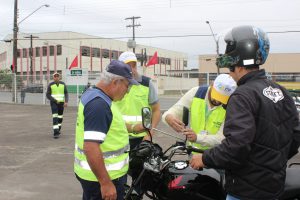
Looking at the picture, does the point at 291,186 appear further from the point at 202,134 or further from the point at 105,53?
the point at 105,53

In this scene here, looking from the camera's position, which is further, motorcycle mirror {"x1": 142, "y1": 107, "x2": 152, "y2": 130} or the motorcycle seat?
motorcycle mirror {"x1": 142, "y1": 107, "x2": 152, "y2": 130}

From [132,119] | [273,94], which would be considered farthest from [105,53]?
[273,94]

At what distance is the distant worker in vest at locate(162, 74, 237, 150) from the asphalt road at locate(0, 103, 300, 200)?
2746 mm

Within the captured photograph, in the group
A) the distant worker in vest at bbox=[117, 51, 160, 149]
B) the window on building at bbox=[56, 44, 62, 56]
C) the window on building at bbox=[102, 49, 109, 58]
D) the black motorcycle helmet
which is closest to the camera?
the black motorcycle helmet

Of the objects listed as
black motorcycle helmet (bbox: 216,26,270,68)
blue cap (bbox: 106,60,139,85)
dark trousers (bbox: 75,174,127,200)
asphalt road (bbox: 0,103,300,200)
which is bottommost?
asphalt road (bbox: 0,103,300,200)

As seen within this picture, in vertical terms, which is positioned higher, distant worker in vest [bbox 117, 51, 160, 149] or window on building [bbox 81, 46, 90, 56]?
window on building [bbox 81, 46, 90, 56]

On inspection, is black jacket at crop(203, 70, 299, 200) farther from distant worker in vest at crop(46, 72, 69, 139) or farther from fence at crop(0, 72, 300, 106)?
fence at crop(0, 72, 300, 106)

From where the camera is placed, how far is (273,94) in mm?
2410

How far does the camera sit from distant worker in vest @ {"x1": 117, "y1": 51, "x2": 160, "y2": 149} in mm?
4840

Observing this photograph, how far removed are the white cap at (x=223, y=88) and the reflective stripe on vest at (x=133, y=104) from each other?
4.56 ft

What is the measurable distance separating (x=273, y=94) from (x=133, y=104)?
8.84 feet

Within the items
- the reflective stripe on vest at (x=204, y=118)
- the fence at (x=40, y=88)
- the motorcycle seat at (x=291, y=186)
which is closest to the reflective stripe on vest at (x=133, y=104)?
the reflective stripe on vest at (x=204, y=118)

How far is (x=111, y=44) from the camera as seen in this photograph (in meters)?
72.9

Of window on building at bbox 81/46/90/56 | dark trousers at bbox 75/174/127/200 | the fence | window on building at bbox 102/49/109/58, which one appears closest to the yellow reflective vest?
dark trousers at bbox 75/174/127/200
